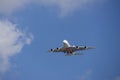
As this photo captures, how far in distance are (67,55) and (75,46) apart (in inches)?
234

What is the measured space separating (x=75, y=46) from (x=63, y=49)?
5320 millimetres

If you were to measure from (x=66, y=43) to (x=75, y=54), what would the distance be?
625 centimetres

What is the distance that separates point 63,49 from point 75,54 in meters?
5.82

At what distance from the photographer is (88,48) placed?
643 ft

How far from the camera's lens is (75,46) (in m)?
198

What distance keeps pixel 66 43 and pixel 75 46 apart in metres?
4.09

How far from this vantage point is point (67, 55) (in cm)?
19462

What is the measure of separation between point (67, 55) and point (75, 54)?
363cm

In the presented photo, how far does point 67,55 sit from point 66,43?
577 centimetres

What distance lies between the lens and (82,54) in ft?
618

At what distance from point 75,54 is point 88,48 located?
612 cm

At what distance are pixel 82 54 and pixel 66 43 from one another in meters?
12.0

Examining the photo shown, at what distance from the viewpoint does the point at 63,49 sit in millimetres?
197625
